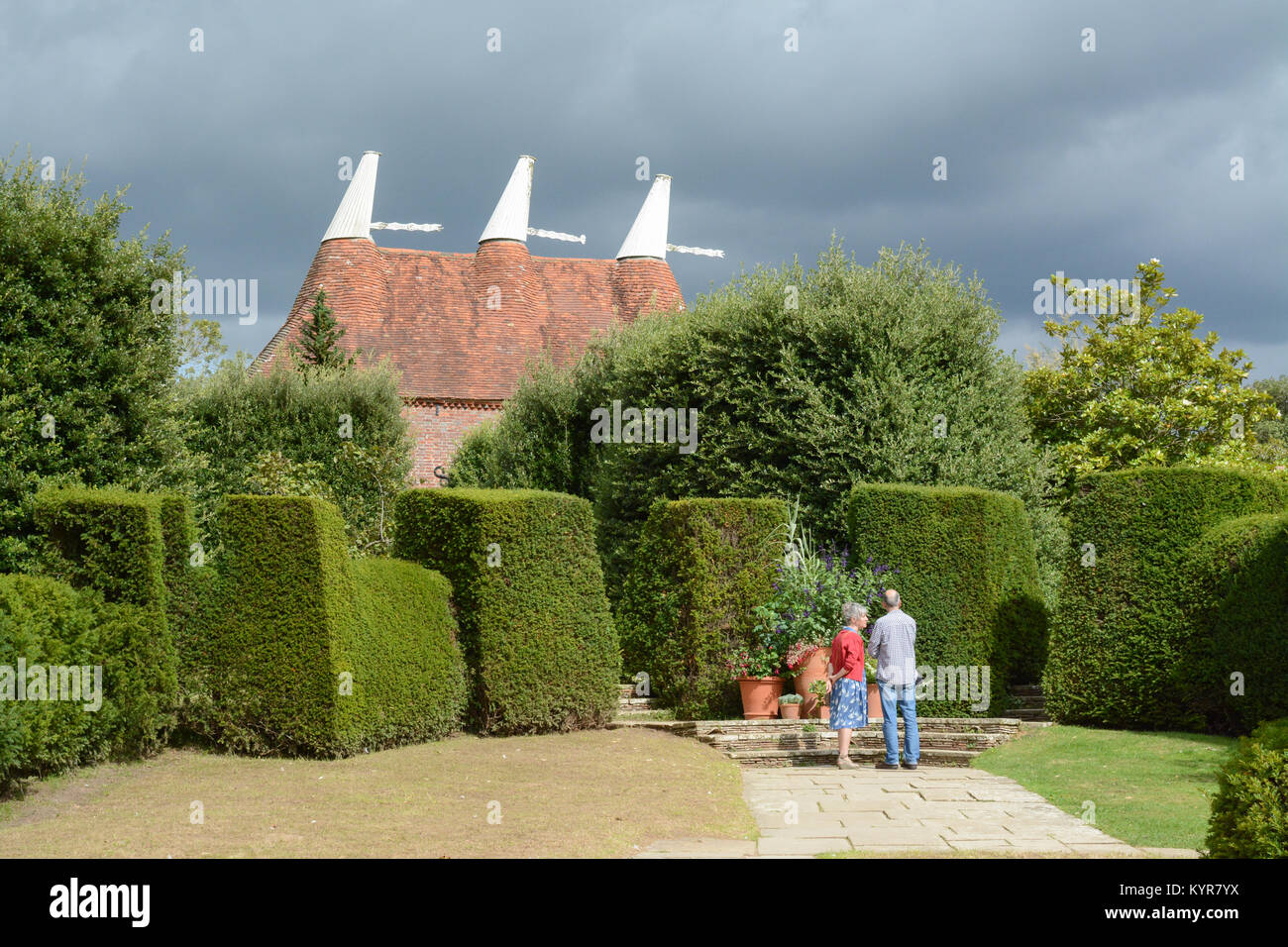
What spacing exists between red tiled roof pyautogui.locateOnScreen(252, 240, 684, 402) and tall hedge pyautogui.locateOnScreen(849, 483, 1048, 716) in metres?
21.3

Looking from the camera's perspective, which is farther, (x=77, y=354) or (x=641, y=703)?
(x=641, y=703)

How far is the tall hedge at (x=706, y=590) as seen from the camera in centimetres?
1472

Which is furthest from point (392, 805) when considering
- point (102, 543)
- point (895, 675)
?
point (895, 675)

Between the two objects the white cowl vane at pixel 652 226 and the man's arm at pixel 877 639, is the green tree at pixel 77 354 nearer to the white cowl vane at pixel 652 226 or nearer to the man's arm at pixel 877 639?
the man's arm at pixel 877 639

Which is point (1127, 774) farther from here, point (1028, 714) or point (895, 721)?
point (1028, 714)

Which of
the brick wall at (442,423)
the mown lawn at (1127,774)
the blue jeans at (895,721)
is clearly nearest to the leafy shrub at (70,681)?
the blue jeans at (895,721)

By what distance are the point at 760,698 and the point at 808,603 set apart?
1.46 meters

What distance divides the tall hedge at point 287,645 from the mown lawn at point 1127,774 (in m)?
7.03

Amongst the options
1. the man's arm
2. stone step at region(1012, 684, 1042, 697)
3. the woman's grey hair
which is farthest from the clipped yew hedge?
stone step at region(1012, 684, 1042, 697)

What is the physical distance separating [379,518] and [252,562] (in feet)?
40.1

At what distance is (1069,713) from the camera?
14.0 m

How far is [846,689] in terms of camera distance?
483 inches

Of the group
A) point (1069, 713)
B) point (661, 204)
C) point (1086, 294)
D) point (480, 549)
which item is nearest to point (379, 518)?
point (480, 549)
